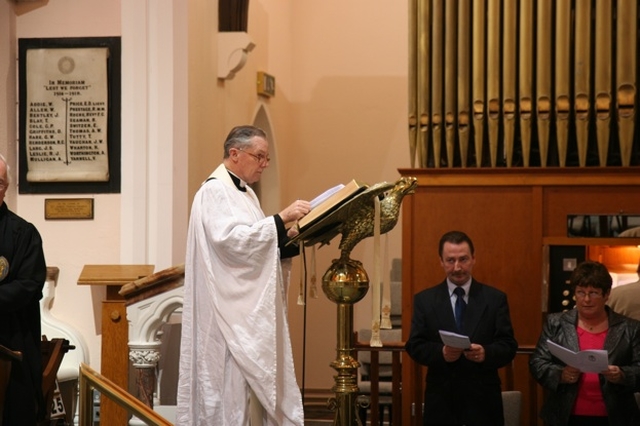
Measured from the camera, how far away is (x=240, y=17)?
9.17 metres

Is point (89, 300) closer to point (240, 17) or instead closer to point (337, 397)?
point (240, 17)

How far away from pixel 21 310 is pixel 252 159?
1347mm

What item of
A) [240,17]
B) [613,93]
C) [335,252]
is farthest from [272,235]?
[335,252]

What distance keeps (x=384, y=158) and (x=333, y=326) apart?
177 centimetres

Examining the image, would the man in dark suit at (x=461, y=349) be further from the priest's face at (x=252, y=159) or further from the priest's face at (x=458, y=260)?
the priest's face at (x=252, y=159)

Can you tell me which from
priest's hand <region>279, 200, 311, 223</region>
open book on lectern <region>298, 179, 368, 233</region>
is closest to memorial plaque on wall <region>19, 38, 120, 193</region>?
priest's hand <region>279, 200, 311, 223</region>

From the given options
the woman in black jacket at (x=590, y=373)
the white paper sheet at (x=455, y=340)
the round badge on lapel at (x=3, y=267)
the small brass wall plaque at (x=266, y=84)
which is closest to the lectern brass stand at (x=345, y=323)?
the white paper sheet at (x=455, y=340)

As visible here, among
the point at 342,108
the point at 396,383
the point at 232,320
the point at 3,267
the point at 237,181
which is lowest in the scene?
the point at 396,383

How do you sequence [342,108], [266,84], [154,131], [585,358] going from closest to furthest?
[585,358] → [154,131] → [266,84] → [342,108]

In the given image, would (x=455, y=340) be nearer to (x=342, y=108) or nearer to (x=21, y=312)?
(x=21, y=312)

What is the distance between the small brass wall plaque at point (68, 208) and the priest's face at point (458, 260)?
3.11 metres

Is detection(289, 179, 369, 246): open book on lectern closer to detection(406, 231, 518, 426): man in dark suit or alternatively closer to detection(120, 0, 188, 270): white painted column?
detection(406, 231, 518, 426): man in dark suit

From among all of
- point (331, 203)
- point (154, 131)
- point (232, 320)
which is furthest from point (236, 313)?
point (154, 131)

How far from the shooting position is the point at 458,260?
6.11 meters
